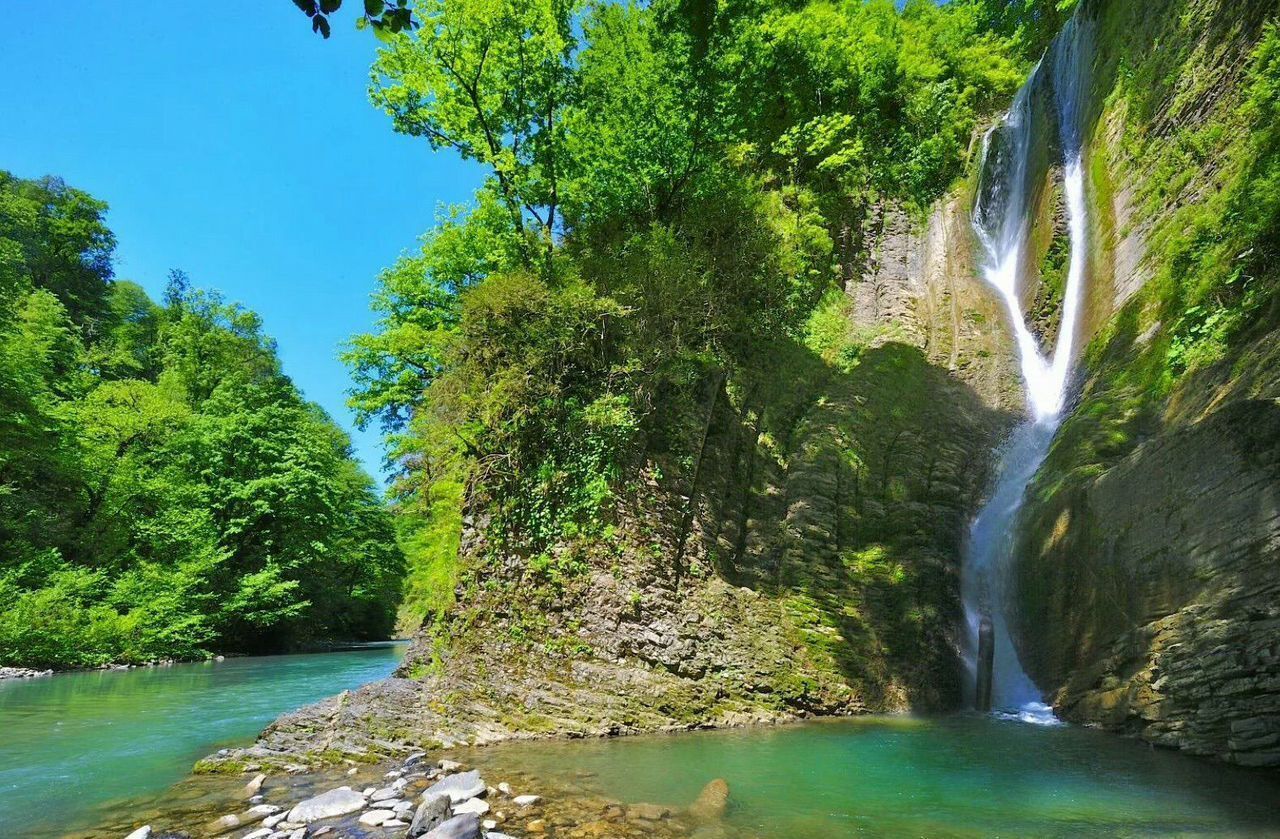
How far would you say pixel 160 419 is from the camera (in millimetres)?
24641

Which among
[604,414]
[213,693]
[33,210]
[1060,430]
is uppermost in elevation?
[33,210]

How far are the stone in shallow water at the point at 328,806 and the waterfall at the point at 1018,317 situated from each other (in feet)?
31.8

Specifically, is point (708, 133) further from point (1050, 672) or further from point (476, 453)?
point (1050, 672)

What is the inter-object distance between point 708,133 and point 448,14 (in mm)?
6235

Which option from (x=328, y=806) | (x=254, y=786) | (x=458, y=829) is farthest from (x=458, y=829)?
(x=254, y=786)

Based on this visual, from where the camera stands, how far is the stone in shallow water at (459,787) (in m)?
5.53

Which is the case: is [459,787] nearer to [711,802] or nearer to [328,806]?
[328,806]

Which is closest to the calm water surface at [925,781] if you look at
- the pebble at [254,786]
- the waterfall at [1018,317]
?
the pebble at [254,786]

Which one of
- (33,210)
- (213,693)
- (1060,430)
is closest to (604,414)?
(1060,430)

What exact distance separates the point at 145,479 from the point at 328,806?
76.7 feet

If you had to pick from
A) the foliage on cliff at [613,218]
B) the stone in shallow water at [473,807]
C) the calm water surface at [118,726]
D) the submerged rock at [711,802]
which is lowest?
the calm water surface at [118,726]

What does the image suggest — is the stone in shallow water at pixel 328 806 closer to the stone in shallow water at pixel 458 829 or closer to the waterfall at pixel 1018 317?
the stone in shallow water at pixel 458 829

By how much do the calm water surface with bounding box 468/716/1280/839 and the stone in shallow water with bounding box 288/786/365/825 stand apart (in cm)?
153

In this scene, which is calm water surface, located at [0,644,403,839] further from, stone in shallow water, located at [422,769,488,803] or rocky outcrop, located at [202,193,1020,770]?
stone in shallow water, located at [422,769,488,803]
